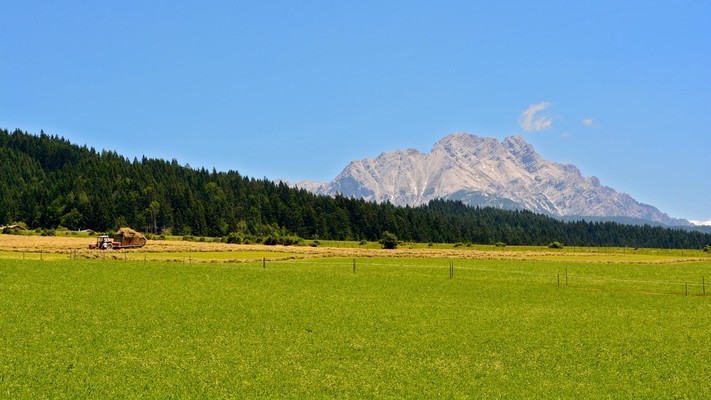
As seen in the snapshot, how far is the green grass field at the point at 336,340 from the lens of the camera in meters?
26.6

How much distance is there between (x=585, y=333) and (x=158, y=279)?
147 feet

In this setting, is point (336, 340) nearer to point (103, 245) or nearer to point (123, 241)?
point (103, 245)

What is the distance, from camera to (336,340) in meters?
35.8

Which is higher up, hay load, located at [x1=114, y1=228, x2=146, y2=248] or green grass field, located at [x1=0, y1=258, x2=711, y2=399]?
hay load, located at [x1=114, y1=228, x2=146, y2=248]

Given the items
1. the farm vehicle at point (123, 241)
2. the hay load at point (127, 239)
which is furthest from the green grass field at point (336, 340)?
the hay load at point (127, 239)

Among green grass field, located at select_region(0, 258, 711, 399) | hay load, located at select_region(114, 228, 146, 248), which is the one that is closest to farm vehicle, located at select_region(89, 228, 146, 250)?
hay load, located at select_region(114, 228, 146, 248)

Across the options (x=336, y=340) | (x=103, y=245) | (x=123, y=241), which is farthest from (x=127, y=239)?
(x=336, y=340)

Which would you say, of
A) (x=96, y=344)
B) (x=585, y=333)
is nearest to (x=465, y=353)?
(x=585, y=333)

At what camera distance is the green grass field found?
26.6m

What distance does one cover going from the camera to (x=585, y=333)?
40.5 metres

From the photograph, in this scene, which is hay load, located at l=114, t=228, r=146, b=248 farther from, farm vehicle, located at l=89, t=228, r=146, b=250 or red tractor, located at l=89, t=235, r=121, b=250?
red tractor, located at l=89, t=235, r=121, b=250

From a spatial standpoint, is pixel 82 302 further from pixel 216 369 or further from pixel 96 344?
pixel 216 369

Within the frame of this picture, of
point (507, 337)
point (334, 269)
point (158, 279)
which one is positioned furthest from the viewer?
point (334, 269)

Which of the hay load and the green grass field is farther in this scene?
the hay load
